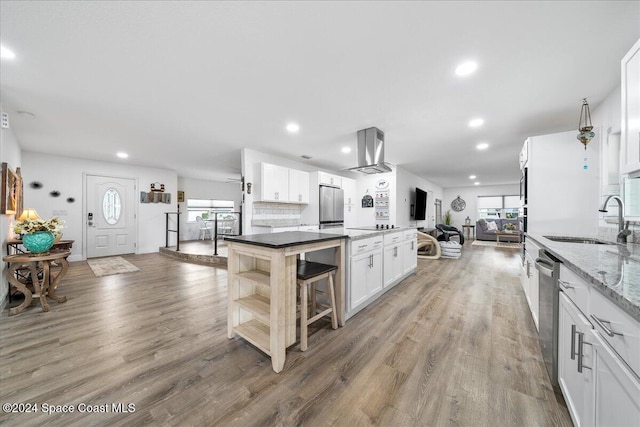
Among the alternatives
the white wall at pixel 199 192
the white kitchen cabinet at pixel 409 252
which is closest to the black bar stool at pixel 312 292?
the white kitchen cabinet at pixel 409 252

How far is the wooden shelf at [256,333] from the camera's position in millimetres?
1833

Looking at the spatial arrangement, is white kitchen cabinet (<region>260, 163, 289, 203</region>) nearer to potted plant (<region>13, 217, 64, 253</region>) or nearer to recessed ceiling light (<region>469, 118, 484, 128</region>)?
potted plant (<region>13, 217, 64, 253</region>)

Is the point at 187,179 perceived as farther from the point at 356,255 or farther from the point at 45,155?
the point at 356,255

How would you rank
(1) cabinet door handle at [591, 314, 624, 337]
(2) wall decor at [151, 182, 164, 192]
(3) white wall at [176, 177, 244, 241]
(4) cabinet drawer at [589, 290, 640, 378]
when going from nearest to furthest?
1. (4) cabinet drawer at [589, 290, 640, 378]
2. (1) cabinet door handle at [591, 314, 624, 337]
3. (2) wall decor at [151, 182, 164, 192]
4. (3) white wall at [176, 177, 244, 241]

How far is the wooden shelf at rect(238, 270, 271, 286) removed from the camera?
1.89 meters

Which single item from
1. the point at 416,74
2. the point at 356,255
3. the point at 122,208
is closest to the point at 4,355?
the point at 356,255

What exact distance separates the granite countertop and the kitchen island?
154 centimetres

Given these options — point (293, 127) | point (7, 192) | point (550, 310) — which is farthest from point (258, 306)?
point (7, 192)

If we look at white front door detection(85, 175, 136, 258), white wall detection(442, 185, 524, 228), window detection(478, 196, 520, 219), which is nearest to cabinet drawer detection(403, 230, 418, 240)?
white front door detection(85, 175, 136, 258)

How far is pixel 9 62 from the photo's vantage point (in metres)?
2.00

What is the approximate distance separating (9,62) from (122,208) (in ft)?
17.1

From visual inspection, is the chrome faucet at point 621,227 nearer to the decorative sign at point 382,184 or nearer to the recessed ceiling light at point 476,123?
the recessed ceiling light at point 476,123

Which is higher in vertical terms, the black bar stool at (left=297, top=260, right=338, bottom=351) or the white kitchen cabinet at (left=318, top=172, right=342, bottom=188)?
the white kitchen cabinet at (left=318, top=172, right=342, bottom=188)

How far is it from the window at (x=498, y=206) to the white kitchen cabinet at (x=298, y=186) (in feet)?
32.3
